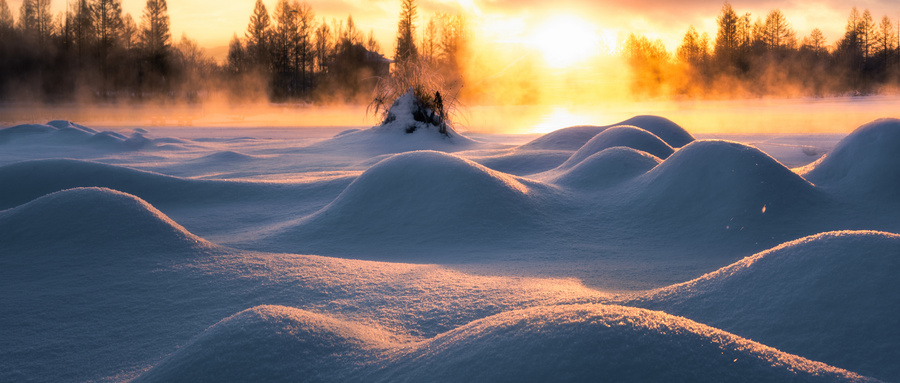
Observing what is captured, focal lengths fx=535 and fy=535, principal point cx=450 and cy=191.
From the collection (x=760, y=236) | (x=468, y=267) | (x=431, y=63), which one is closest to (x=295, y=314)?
(x=468, y=267)

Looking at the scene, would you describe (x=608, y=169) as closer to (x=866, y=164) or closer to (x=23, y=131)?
(x=866, y=164)

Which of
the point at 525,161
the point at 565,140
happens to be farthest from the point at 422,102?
the point at 525,161

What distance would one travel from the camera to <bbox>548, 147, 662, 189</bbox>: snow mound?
502 cm

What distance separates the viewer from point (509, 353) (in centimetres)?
137

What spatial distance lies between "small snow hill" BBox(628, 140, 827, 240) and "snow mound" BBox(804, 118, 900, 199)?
1.60ft

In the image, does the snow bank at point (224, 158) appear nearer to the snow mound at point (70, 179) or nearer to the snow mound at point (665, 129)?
the snow mound at point (70, 179)

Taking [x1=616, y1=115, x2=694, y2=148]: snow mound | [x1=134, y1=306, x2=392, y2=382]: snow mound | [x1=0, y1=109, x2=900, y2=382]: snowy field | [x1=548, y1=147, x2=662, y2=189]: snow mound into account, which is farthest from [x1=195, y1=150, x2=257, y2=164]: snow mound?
[x1=134, y1=306, x2=392, y2=382]: snow mound

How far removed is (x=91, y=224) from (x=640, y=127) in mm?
8067

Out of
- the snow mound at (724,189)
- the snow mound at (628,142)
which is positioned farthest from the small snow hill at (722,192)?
the snow mound at (628,142)

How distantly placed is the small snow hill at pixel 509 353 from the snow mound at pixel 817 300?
0.36 meters

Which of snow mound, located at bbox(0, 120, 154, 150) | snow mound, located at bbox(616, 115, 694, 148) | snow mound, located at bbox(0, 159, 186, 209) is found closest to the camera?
snow mound, located at bbox(0, 159, 186, 209)

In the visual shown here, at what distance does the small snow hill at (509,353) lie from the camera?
1284 millimetres

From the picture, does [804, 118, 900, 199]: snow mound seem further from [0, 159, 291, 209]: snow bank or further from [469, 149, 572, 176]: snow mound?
[0, 159, 291, 209]: snow bank

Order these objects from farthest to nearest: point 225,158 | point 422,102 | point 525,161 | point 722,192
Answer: point 422,102
point 225,158
point 525,161
point 722,192
